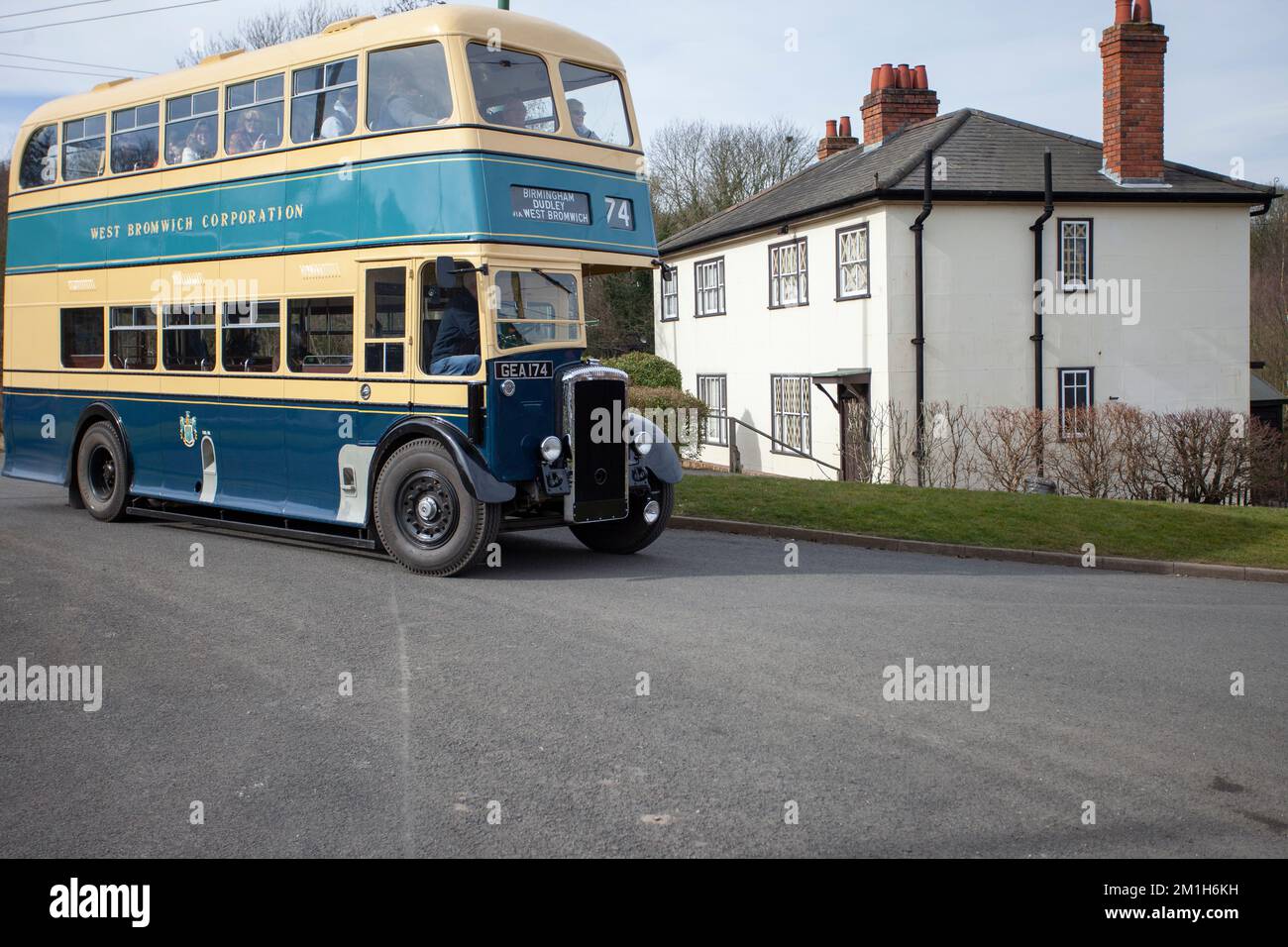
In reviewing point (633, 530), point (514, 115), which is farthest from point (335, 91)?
point (633, 530)

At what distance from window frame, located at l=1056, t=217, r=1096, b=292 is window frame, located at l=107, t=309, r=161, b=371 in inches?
697

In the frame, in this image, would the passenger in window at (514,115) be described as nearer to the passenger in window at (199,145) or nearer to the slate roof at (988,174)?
the passenger in window at (199,145)

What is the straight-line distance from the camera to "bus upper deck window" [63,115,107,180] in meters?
14.7

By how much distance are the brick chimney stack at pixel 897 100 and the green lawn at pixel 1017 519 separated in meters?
15.6

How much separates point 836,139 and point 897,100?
16.6 feet

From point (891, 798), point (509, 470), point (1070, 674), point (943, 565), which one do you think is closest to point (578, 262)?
point (509, 470)

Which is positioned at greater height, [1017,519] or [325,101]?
[325,101]

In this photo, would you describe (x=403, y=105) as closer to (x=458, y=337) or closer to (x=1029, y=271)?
(x=458, y=337)

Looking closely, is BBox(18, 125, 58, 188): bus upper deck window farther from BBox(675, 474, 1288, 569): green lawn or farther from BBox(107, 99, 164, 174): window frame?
BBox(675, 474, 1288, 569): green lawn

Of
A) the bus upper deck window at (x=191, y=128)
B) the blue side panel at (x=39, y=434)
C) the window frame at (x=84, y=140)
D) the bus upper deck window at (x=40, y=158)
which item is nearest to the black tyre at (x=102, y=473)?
the blue side panel at (x=39, y=434)

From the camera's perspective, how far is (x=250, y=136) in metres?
12.8

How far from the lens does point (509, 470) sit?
1098 centimetres

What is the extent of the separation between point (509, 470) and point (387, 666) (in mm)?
3462

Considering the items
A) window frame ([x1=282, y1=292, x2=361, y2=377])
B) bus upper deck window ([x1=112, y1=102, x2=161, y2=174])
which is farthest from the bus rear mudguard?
bus upper deck window ([x1=112, y1=102, x2=161, y2=174])
